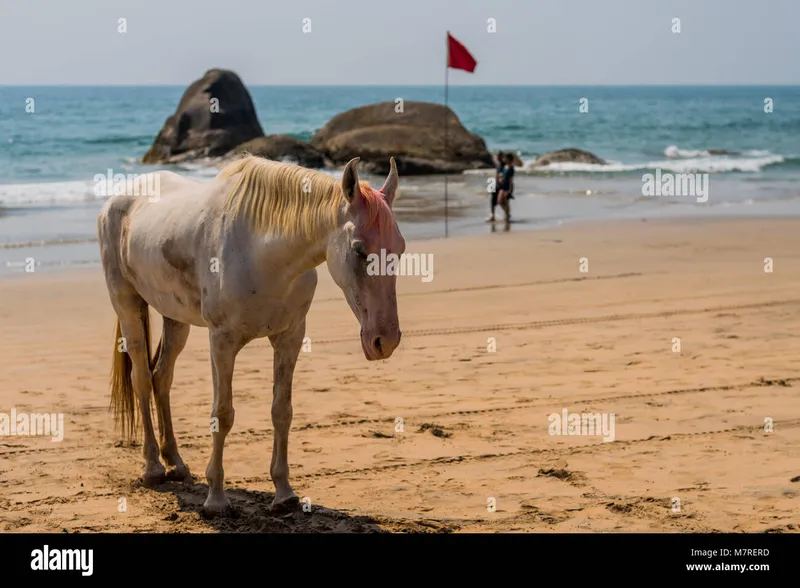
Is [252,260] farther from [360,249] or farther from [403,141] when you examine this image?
[403,141]

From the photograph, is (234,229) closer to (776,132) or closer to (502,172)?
(502,172)

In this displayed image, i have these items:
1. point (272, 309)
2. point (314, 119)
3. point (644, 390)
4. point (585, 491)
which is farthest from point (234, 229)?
point (314, 119)

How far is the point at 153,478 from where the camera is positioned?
6.61 meters

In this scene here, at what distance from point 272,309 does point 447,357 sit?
447 centimetres

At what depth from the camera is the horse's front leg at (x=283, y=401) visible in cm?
592

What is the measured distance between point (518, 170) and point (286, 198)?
1256 inches

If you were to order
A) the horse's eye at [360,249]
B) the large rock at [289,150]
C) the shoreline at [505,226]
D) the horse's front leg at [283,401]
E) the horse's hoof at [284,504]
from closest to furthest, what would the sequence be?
the horse's eye at [360,249] < the horse's front leg at [283,401] < the horse's hoof at [284,504] < the shoreline at [505,226] < the large rock at [289,150]

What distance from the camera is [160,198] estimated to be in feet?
21.2

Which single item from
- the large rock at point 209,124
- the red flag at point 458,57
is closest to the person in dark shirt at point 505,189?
the red flag at point 458,57

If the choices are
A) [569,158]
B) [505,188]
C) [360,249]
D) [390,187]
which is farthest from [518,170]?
[360,249]

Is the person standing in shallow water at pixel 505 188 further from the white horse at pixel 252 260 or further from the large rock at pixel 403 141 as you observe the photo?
the white horse at pixel 252 260

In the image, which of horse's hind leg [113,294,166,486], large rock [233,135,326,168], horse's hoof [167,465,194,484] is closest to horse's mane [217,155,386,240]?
horse's hind leg [113,294,166,486]

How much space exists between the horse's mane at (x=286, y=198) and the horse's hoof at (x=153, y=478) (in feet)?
6.38
